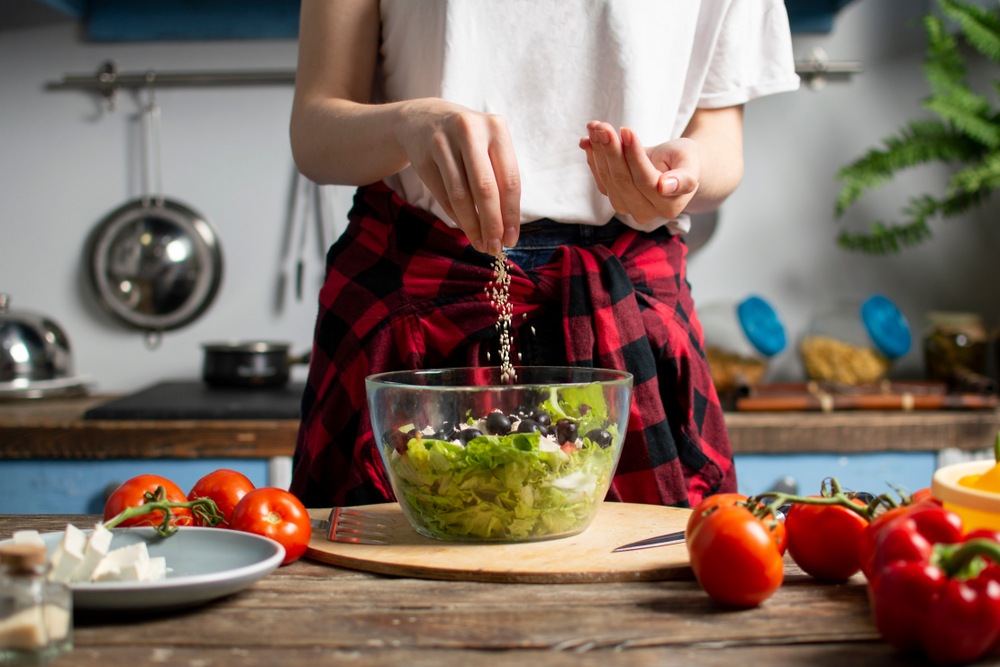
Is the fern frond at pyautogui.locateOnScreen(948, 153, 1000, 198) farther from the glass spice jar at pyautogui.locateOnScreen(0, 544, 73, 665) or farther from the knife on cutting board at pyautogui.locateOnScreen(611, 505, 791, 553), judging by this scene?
the glass spice jar at pyautogui.locateOnScreen(0, 544, 73, 665)

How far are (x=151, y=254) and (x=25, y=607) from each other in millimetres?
1887

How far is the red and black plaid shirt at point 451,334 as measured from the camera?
0.86 meters

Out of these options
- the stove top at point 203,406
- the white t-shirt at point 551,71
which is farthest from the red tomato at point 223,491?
the stove top at point 203,406

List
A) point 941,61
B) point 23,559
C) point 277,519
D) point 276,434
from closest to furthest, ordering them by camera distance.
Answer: point 23,559
point 277,519
point 276,434
point 941,61

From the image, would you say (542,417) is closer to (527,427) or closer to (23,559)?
(527,427)

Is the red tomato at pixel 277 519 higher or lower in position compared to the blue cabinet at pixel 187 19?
lower

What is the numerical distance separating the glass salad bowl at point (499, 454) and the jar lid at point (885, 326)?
1.54 meters

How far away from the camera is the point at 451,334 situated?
2.84ft

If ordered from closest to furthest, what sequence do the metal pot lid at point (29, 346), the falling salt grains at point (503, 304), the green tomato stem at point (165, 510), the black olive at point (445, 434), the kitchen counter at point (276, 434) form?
the green tomato stem at point (165, 510) → the black olive at point (445, 434) → the falling salt grains at point (503, 304) → the kitchen counter at point (276, 434) → the metal pot lid at point (29, 346)

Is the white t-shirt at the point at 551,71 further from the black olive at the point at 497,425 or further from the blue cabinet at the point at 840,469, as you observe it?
the blue cabinet at the point at 840,469

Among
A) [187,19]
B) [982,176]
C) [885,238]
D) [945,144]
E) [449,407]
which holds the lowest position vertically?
[449,407]

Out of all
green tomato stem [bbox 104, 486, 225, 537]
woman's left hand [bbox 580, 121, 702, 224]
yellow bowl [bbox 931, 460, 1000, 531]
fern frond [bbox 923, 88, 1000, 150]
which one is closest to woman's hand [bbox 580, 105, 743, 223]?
woman's left hand [bbox 580, 121, 702, 224]

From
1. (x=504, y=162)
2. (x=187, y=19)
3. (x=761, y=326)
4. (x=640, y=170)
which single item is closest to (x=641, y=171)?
(x=640, y=170)

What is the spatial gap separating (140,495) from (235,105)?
1717 mm
